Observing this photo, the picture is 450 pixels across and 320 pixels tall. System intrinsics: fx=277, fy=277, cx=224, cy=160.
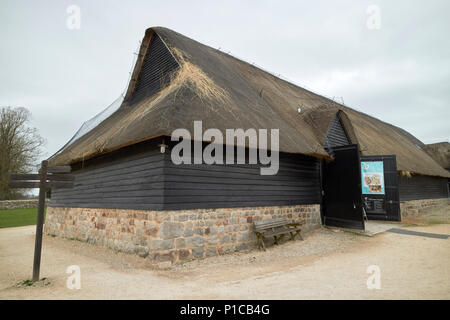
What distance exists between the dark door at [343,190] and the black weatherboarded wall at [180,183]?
1.43 feet

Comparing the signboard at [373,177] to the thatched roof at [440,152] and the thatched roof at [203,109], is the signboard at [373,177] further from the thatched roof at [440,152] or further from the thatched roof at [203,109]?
the thatched roof at [440,152]

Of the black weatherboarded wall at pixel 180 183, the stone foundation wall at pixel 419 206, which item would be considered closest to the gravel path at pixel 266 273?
the black weatherboarded wall at pixel 180 183

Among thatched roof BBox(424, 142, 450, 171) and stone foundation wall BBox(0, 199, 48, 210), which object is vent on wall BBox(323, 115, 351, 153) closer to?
thatched roof BBox(424, 142, 450, 171)

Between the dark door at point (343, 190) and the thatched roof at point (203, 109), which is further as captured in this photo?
the dark door at point (343, 190)

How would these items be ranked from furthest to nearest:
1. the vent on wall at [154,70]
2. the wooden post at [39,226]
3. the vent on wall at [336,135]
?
the vent on wall at [336,135] < the vent on wall at [154,70] < the wooden post at [39,226]

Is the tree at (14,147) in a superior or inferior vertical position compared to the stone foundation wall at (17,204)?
superior

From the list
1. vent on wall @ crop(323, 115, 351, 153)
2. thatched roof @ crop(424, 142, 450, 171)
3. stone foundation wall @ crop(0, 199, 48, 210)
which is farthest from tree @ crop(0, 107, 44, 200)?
thatched roof @ crop(424, 142, 450, 171)

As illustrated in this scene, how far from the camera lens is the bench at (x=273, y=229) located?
7754 millimetres

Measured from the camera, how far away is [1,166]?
23.5 m

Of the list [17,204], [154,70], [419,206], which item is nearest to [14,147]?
[17,204]

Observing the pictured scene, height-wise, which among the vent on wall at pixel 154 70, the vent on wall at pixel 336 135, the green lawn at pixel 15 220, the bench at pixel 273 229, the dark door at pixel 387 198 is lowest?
the green lawn at pixel 15 220

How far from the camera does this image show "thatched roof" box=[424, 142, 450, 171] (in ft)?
81.4

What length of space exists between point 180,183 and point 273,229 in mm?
3305

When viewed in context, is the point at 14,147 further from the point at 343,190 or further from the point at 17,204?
the point at 343,190
